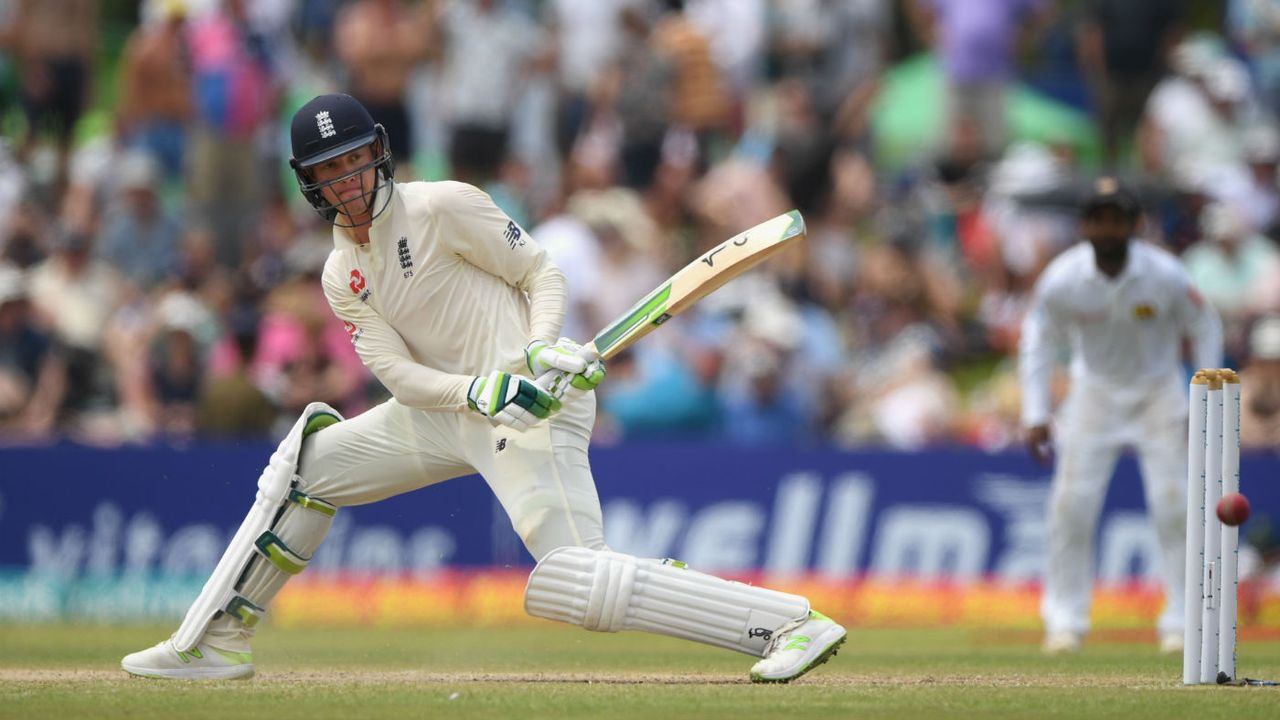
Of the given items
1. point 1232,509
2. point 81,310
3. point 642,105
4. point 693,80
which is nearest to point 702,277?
point 1232,509

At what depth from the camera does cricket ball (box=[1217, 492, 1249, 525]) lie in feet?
19.7

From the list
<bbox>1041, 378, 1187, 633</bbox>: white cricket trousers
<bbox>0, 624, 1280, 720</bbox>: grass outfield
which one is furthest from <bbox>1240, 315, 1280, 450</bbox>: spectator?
<bbox>1041, 378, 1187, 633</bbox>: white cricket trousers

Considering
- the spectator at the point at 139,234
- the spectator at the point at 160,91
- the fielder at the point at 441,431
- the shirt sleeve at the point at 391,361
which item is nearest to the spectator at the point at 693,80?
the spectator at the point at 160,91

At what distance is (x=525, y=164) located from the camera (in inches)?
562

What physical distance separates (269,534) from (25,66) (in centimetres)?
932

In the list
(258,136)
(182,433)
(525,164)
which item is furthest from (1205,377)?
(258,136)

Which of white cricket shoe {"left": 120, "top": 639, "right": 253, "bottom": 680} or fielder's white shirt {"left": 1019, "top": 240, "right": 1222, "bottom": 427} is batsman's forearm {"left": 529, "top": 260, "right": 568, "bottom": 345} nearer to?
white cricket shoe {"left": 120, "top": 639, "right": 253, "bottom": 680}

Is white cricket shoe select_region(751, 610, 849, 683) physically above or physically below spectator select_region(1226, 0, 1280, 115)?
below

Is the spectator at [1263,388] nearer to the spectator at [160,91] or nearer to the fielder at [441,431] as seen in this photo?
the fielder at [441,431]

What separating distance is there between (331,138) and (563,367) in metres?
1.08

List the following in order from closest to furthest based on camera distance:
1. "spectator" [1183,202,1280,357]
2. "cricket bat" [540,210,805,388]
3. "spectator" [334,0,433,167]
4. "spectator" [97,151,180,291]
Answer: "cricket bat" [540,210,805,388] < "spectator" [1183,202,1280,357] < "spectator" [97,151,180,291] < "spectator" [334,0,433,167]

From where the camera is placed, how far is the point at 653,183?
14.3m

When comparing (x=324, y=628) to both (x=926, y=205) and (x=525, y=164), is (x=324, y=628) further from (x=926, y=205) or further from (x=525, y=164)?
(x=926, y=205)

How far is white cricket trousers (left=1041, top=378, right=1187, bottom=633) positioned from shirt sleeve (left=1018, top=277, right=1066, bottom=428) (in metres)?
0.16
